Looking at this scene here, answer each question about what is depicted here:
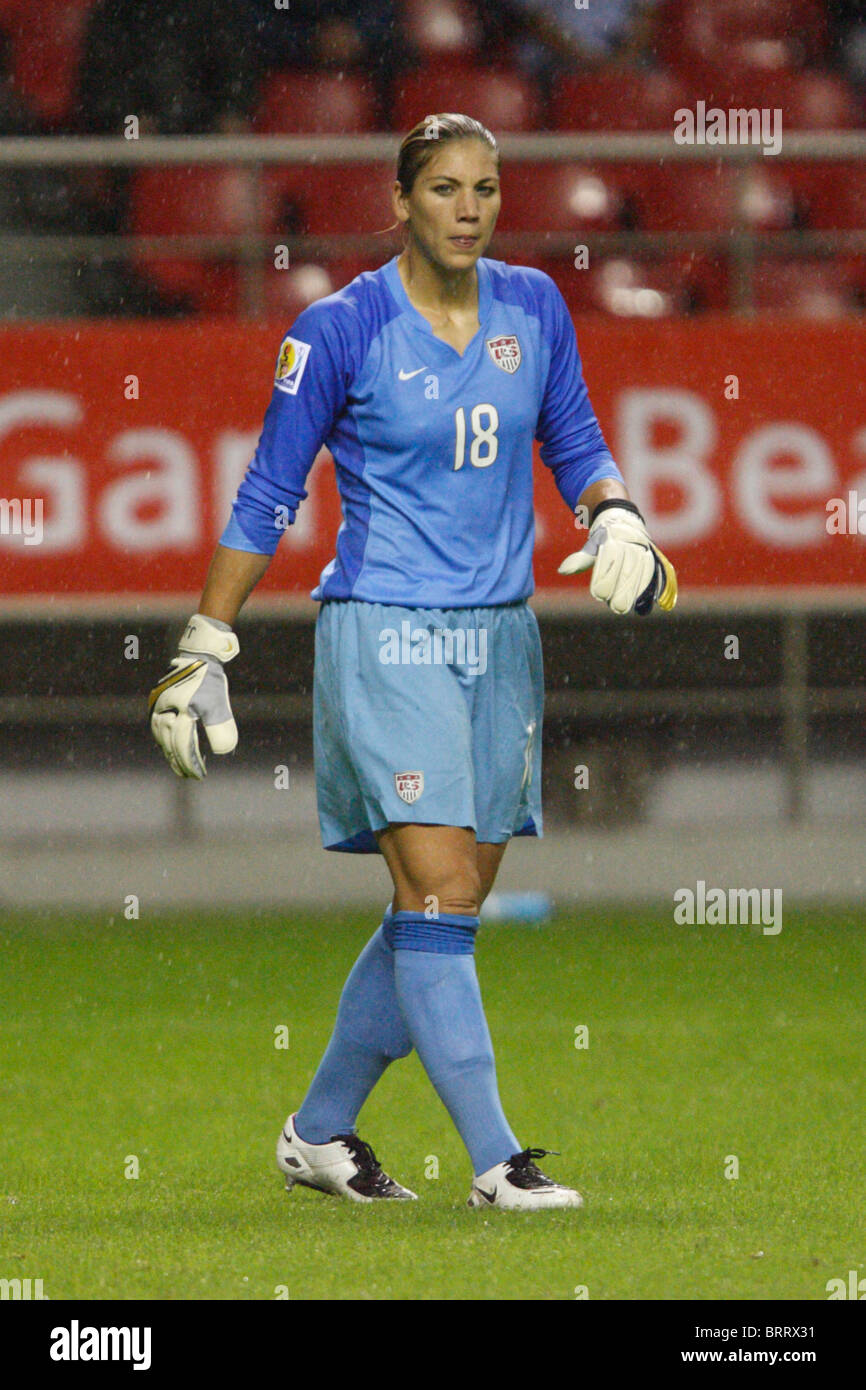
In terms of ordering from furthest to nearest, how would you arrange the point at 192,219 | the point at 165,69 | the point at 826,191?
the point at 165,69, the point at 826,191, the point at 192,219

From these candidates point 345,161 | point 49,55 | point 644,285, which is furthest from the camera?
point 49,55

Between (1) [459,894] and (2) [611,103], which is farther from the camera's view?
(2) [611,103]

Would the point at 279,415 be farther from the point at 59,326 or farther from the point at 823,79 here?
the point at 823,79

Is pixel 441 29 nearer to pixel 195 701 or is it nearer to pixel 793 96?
pixel 793 96

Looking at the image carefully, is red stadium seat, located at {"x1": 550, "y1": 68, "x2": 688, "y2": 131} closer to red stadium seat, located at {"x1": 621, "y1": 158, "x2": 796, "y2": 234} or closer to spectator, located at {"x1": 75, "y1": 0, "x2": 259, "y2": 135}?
red stadium seat, located at {"x1": 621, "y1": 158, "x2": 796, "y2": 234}

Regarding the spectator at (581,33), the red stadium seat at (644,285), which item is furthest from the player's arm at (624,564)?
the spectator at (581,33)

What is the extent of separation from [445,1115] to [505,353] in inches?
70.6

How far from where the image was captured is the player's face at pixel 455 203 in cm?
401

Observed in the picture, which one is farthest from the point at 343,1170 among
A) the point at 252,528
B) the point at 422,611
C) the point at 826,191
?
the point at 826,191

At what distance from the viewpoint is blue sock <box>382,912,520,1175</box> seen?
3.88 meters

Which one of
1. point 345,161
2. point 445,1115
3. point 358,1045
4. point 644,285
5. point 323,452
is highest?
point 345,161

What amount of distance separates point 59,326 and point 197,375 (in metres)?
0.52

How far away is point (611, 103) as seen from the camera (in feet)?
38.2

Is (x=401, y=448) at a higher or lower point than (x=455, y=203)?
lower
